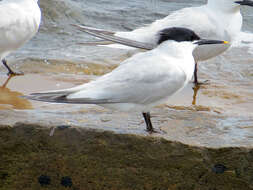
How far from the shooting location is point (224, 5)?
546 cm

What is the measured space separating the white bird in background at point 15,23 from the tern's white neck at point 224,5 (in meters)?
2.05

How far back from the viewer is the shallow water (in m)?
3.28

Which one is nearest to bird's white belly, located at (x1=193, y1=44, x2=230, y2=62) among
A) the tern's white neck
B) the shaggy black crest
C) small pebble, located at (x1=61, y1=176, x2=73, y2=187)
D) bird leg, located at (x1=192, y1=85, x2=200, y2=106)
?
bird leg, located at (x1=192, y1=85, x2=200, y2=106)

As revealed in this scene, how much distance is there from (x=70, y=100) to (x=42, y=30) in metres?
5.07

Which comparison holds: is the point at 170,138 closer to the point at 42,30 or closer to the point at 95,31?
the point at 95,31

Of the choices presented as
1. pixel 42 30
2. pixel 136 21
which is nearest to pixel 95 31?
pixel 42 30

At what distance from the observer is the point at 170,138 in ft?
9.87

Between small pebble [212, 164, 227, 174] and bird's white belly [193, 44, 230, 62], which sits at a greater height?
small pebble [212, 164, 227, 174]

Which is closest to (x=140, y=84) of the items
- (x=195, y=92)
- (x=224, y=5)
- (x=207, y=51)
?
(x=195, y=92)

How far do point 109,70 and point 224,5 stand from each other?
158 centimetres

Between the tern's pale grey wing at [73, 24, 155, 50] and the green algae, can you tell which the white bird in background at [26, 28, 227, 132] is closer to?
the green algae

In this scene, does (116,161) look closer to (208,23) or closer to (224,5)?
(208,23)

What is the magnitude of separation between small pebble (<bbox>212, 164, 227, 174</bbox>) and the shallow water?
5.1 inches

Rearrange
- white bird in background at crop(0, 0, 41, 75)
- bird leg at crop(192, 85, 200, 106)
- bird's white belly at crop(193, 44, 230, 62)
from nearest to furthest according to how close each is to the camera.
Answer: bird leg at crop(192, 85, 200, 106)
bird's white belly at crop(193, 44, 230, 62)
white bird in background at crop(0, 0, 41, 75)
